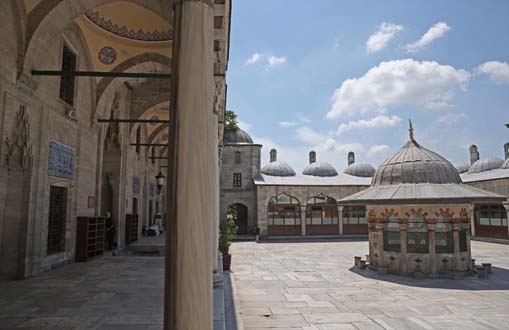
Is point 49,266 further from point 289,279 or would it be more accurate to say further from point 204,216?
point 204,216

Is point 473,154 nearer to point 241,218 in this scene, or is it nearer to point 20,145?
point 241,218

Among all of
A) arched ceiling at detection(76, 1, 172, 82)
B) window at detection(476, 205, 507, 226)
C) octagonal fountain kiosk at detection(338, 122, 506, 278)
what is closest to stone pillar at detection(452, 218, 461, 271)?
octagonal fountain kiosk at detection(338, 122, 506, 278)

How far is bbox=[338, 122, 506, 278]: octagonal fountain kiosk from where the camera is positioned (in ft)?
35.0

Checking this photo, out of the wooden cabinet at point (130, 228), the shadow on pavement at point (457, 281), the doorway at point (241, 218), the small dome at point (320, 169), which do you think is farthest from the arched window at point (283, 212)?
the shadow on pavement at point (457, 281)

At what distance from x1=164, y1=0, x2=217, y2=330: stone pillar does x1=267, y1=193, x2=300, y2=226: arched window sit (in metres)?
22.3

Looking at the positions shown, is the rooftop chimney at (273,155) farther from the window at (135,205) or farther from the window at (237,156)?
the window at (135,205)

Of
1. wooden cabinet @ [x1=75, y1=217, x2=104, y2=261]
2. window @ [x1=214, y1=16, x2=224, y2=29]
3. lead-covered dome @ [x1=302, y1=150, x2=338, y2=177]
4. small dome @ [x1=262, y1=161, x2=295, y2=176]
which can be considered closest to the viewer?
window @ [x1=214, y1=16, x2=224, y2=29]

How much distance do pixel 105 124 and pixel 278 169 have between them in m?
18.1

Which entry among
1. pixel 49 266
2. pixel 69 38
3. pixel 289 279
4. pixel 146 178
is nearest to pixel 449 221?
pixel 289 279

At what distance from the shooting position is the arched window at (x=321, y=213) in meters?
25.0

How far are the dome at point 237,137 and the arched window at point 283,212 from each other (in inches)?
207

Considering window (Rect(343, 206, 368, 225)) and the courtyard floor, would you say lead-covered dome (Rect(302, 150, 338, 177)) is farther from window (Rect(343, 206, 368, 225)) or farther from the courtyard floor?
the courtyard floor

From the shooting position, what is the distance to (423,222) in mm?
11000

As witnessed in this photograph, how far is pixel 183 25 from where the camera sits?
2.69 meters
